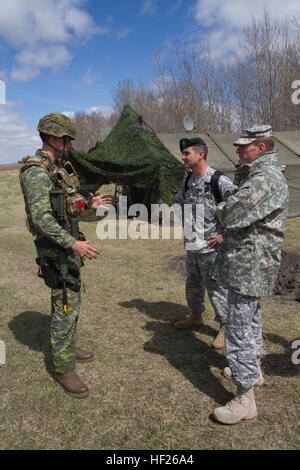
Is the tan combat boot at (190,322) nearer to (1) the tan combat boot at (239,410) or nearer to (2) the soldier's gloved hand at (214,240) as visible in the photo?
(2) the soldier's gloved hand at (214,240)

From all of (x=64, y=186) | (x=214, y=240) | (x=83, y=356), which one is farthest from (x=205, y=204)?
(x=83, y=356)

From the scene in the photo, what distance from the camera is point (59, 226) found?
2.81 m

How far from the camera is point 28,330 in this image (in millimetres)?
4434

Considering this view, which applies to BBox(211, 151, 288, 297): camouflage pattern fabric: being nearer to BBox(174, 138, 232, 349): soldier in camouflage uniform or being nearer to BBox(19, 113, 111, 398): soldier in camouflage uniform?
BBox(174, 138, 232, 349): soldier in camouflage uniform

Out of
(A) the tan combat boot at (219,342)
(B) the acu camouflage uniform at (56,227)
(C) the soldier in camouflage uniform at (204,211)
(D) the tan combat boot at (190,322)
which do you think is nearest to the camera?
(B) the acu camouflage uniform at (56,227)

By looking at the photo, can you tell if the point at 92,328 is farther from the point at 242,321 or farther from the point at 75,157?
the point at 75,157

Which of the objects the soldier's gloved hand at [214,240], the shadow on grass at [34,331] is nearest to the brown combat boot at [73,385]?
the shadow on grass at [34,331]

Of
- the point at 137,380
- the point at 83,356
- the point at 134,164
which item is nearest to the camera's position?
the point at 137,380

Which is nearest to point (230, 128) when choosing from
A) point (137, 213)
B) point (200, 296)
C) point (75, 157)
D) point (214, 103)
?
point (214, 103)

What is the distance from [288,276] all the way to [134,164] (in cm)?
762

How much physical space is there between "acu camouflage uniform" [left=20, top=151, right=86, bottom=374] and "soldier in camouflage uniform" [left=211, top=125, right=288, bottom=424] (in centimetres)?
131

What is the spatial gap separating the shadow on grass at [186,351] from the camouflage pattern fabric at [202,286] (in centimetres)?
38

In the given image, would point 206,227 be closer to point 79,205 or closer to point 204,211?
point 204,211

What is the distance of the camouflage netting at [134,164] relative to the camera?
38.5ft
